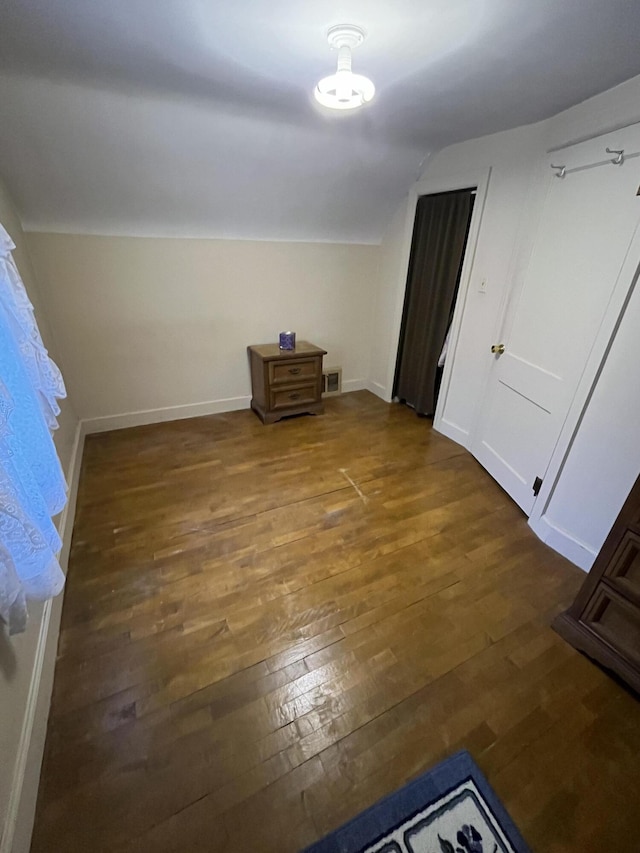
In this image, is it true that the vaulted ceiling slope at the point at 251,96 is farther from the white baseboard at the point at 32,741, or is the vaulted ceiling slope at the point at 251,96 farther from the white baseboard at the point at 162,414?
the white baseboard at the point at 32,741

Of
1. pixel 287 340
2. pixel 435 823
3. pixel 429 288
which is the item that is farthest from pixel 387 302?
pixel 435 823

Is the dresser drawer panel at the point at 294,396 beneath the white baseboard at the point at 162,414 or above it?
above

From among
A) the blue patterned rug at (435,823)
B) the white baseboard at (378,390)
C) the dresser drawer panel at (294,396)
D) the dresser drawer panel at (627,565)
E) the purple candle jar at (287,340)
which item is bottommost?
the blue patterned rug at (435,823)

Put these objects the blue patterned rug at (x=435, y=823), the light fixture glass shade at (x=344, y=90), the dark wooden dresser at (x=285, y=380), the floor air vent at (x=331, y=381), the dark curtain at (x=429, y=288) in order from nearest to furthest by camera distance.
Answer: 1. the blue patterned rug at (x=435, y=823)
2. the light fixture glass shade at (x=344, y=90)
3. the dark curtain at (x=429, y=288)
4. the dark wooden dresser at (x=285, y=380)
5. the floor air vent at (x=331, y=381)

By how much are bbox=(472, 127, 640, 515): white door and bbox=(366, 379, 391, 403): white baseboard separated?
1259mm

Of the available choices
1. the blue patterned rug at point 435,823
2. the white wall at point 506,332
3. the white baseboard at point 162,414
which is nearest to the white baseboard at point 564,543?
the white wall at point 506,332

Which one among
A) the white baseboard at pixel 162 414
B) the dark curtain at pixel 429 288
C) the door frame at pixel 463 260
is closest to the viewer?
the door frame at pixel 463 260

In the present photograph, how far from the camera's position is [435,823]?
987 mm

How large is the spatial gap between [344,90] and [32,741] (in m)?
2.37

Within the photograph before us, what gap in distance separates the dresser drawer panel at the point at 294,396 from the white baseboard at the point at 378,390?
77 cm

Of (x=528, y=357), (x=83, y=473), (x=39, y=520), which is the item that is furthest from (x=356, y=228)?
(x=39, y=520)

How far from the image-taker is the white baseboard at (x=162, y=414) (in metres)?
2.82

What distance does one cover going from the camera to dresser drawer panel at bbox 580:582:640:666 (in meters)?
1.26

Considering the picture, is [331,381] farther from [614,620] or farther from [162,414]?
[614,620]
